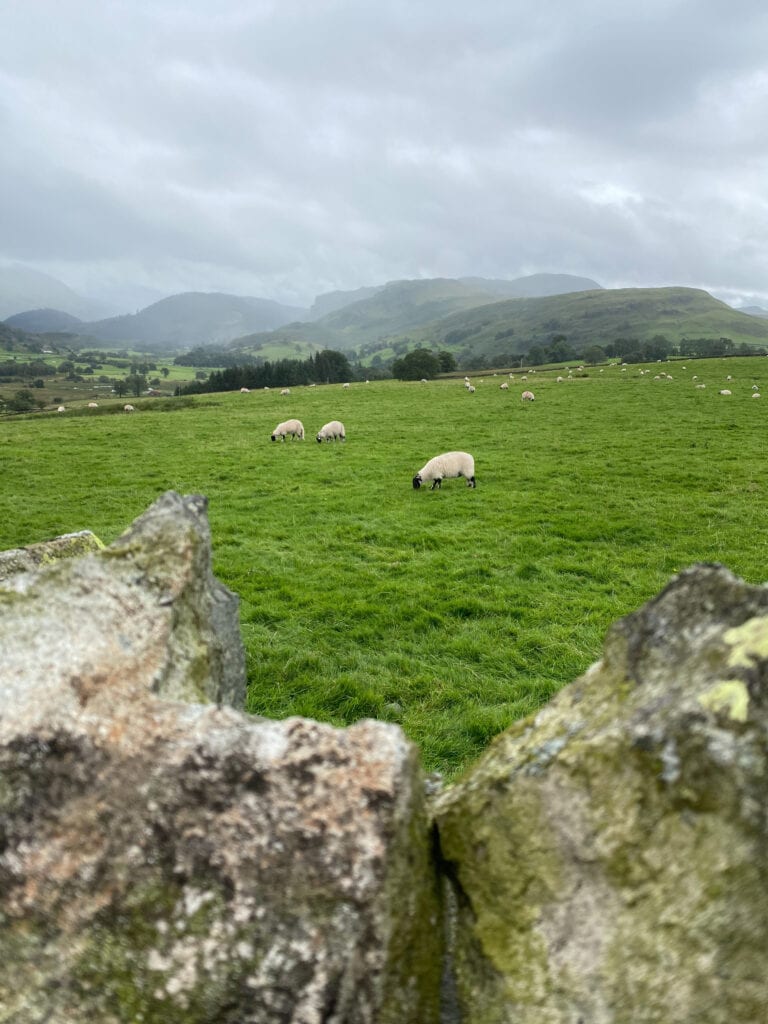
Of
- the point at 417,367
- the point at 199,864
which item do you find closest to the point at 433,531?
the point at 199,864

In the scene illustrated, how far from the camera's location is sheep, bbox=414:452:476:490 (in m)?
22.2

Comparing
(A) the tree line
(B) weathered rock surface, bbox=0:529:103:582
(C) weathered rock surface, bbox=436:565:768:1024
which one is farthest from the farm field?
(A) the tree line

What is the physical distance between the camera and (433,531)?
1664 centimetres

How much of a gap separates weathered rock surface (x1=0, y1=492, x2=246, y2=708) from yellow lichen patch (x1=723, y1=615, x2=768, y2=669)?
298cm

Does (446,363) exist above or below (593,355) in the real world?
below

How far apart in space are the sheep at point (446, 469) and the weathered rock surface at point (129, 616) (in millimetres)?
18234

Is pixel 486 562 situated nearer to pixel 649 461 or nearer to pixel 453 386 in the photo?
pixel 649 461

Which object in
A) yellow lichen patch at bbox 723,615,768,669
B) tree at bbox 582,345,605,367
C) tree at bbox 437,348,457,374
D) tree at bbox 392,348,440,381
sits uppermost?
tree at bbox 582,345,605,367

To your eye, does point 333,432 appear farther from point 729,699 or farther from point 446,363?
point 446,363

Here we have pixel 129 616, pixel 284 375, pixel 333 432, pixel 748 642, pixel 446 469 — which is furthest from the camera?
pixel 284 375

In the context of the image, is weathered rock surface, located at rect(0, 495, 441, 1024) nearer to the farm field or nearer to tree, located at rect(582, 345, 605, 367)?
the farm field

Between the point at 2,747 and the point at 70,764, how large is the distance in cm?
34

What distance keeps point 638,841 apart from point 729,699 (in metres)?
0.72

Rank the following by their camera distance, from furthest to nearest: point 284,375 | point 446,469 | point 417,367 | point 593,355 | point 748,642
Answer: point 593,355 < point 284,375 < point 417,367 < point 446,469 < point 748,642
